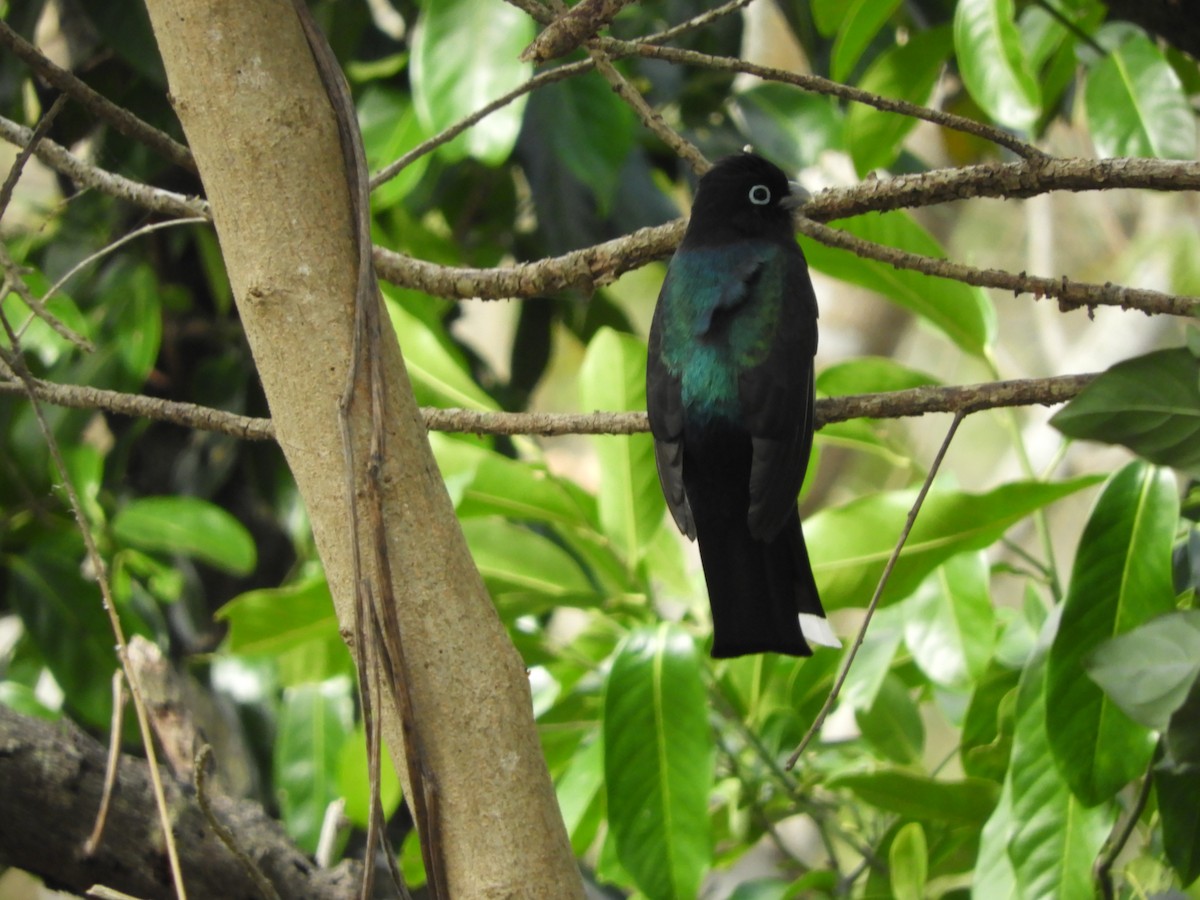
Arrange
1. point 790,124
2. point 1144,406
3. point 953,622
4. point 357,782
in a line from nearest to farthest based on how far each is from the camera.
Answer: point 1144,406, point 953,622, point 357,782, point 790,124

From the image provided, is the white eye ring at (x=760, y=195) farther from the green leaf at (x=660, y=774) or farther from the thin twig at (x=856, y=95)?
the green leaf at (x=660, y=774)

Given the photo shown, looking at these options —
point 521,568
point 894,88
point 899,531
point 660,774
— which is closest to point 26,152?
point 521,568

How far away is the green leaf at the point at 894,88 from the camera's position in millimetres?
2486

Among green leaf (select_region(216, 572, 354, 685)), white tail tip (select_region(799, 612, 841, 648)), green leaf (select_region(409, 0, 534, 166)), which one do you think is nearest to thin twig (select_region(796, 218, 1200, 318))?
white tail tip (select_region(799, 612, 841, 648))

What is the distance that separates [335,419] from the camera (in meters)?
1.17

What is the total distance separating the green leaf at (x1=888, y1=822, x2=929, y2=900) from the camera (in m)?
1.86

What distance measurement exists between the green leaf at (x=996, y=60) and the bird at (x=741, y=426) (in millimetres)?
626

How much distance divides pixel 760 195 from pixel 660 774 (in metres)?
0.88

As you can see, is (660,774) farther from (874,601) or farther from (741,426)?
(874,601)

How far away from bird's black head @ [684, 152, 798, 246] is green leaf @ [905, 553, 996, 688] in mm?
630

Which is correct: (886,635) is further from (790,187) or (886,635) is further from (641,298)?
(641,298)

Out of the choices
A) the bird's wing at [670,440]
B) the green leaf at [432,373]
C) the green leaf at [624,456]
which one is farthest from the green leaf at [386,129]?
the bird's wing at [670,440]

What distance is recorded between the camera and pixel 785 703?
7.62ft

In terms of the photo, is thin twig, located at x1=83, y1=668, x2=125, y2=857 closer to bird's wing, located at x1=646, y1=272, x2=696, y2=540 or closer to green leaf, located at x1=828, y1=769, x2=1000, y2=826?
bird's wing, located at x1=646, y1=272, x2=696, y2=540
